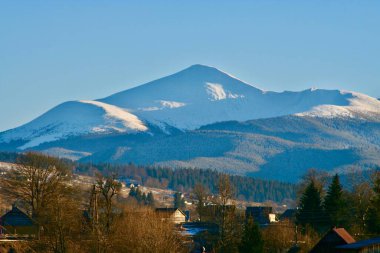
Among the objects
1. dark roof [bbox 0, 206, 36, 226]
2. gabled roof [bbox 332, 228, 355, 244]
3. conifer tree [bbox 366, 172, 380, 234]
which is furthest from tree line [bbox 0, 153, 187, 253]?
conifer tree [bbox 366, 172, 380, 234]

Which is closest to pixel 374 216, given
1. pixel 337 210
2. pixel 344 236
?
pixel 344 236

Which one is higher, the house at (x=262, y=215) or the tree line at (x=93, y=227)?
the house at (x=262, y=215)

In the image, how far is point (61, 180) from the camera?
9006cm

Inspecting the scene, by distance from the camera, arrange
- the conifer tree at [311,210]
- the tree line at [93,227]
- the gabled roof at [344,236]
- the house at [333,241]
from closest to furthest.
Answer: the tree line at [93,227]
the house at [333,241]
the gabled roof at [344,236]
the conifer tree at [311,210]

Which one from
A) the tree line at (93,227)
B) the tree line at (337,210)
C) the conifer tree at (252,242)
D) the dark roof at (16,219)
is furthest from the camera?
the dark roof at (16,219)

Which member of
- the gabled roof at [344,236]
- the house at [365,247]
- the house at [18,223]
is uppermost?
the house at [18,223]

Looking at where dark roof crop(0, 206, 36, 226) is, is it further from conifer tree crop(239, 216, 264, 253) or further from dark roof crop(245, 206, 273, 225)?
dark roof crop(245, 206, 273, 225)

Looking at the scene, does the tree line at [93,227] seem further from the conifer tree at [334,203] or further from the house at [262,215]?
the house at [262,215]

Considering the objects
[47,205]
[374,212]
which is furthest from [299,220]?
[47,205]

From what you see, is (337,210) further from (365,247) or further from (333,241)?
(365,247)

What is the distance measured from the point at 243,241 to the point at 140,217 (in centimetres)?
1140

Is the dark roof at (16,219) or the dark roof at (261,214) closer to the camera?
the dark roof at (16,219)

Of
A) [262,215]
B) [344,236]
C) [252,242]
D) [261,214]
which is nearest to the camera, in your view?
[252,242]

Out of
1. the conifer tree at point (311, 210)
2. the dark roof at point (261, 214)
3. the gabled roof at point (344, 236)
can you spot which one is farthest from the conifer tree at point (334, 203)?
the dark roof at point (261, 214)
